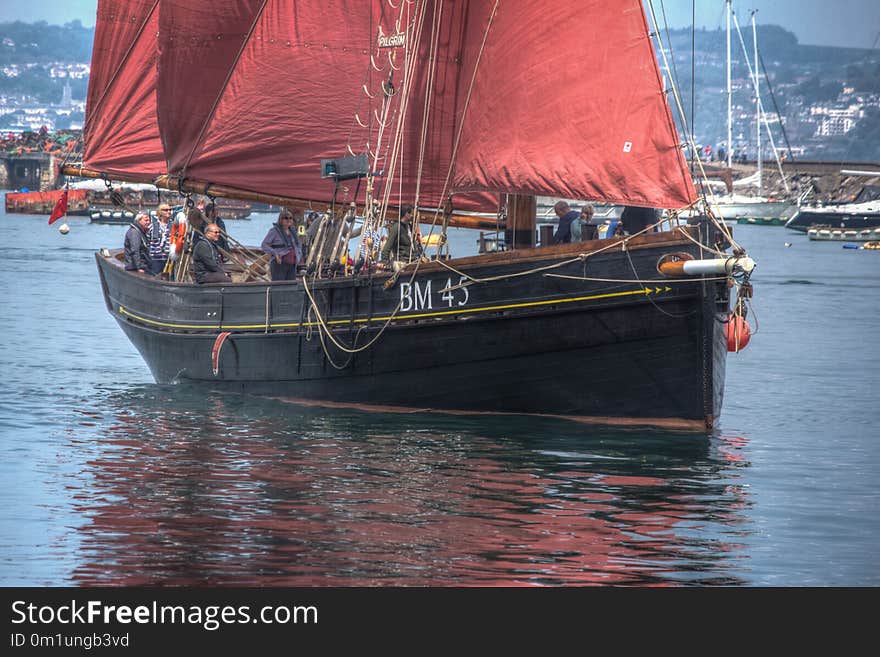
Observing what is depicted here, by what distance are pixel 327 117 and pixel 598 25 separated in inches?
210

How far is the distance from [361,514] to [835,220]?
324ft

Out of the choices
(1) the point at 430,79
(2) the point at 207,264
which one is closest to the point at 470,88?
(1) the point at 430,79

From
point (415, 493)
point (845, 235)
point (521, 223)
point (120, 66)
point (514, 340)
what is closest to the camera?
point (415, 493)

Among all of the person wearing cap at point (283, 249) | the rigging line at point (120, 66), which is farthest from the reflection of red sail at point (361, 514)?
the rigging line at point (120, 66)

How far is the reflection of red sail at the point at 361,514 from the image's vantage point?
12.4 m

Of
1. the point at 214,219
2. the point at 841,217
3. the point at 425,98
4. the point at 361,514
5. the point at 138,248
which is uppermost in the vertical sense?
the point at 425,98

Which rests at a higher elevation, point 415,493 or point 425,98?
point 425,98

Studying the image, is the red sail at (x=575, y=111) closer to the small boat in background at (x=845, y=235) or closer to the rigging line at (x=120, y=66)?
the rigging line at (x=120, y=66)

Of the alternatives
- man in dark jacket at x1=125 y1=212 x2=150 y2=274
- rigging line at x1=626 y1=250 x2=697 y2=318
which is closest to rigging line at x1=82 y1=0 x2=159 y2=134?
man in dark jacket at x1=125 y1=212 x2=150 y2=274

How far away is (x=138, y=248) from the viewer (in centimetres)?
2514

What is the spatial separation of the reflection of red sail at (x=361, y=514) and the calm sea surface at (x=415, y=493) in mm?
34

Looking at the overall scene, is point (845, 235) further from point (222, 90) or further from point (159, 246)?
point (222, 90)
